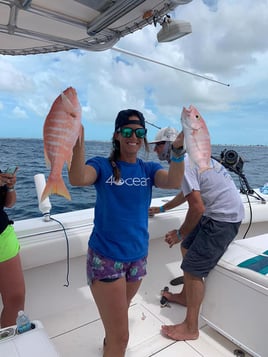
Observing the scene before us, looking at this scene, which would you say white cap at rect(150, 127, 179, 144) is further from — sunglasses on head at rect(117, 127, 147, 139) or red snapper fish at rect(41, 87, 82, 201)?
red snapper fish at rect(41, 87, 82, 201)

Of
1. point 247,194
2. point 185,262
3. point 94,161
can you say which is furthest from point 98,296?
point 247,194

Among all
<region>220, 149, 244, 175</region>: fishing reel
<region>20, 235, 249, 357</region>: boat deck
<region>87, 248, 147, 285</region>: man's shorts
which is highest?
<region>220, 149, 244, 175</region>: fishing reel

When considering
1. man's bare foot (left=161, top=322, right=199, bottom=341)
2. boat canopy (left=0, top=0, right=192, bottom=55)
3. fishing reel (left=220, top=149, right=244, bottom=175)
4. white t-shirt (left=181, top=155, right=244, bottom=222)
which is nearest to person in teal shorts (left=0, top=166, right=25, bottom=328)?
boat canopy (left=0, top=0, right=192, bottom=55)

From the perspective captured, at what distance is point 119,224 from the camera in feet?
4.97

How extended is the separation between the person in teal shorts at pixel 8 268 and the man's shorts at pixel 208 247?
1257 millimetres

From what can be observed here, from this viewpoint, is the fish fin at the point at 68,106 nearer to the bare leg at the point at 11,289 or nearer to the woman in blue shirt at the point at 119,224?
the woman in blue shirt at the point at 119,224

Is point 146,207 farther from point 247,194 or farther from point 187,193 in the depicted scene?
point 247,194

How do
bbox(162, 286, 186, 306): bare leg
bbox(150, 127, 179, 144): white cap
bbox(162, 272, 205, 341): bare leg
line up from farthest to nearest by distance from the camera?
bbox(162, 286, 186, 306): bare leg < bbox(162, 272, 205, 341): bare leg < bbox(150, 127, 179, 144): white cap

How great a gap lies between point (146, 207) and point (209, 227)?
2.50ft

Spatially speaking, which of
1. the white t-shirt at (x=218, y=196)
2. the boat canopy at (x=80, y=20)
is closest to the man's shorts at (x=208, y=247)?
the white t-shirt at (x=218, y=196)

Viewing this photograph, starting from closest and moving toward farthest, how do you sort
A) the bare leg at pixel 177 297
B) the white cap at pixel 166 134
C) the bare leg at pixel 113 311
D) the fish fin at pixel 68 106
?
the fish fin at pixel 68 106 < the bare leg at pixel 113 311 < the white cap at pixel 166 134 < the bare leg at pixel 177 297

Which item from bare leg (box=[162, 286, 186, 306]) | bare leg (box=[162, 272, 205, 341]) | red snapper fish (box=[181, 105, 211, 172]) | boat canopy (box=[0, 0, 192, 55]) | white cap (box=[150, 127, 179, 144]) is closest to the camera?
red snapper fish (box=[181, 105, 211, 172])

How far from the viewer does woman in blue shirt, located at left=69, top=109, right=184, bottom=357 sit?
58.6 inches

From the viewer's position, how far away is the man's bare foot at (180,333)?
2.15 m
